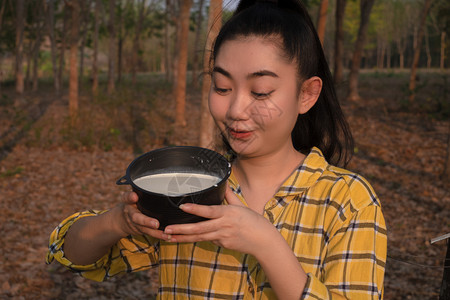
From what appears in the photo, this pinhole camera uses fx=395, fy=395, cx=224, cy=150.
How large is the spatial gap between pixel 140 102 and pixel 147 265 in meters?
12.7

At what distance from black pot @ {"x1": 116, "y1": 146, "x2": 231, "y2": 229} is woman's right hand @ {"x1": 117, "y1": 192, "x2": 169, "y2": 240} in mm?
13

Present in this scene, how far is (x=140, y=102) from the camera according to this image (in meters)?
13.6

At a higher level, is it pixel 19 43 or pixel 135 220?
pixel 19 43

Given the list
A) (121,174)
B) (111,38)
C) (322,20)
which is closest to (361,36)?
(322,20)

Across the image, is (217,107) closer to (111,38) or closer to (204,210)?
(204,210)

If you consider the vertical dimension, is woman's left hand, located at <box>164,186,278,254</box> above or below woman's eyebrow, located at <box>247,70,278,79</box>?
below

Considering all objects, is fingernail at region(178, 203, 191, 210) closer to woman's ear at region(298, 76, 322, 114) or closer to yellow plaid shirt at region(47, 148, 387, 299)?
yellow plaid shirt at region(47, 148, 387, 299)

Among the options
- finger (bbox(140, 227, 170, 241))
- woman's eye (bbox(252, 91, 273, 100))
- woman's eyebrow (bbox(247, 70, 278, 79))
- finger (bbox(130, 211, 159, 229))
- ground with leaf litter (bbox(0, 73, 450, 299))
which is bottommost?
ground with leaf litter (bbox(0, 73, 450, 299))

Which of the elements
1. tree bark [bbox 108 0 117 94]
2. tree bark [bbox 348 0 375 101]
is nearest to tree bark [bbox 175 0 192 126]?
tree bark [bbox 348 0 375 101]

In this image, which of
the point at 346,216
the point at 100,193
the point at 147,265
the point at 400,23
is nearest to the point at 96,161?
the point at 100,193

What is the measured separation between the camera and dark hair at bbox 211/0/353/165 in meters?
1.18

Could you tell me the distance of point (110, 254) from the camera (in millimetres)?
1365

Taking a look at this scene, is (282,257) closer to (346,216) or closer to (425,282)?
(346,216)

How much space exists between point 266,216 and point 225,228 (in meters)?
0.35
